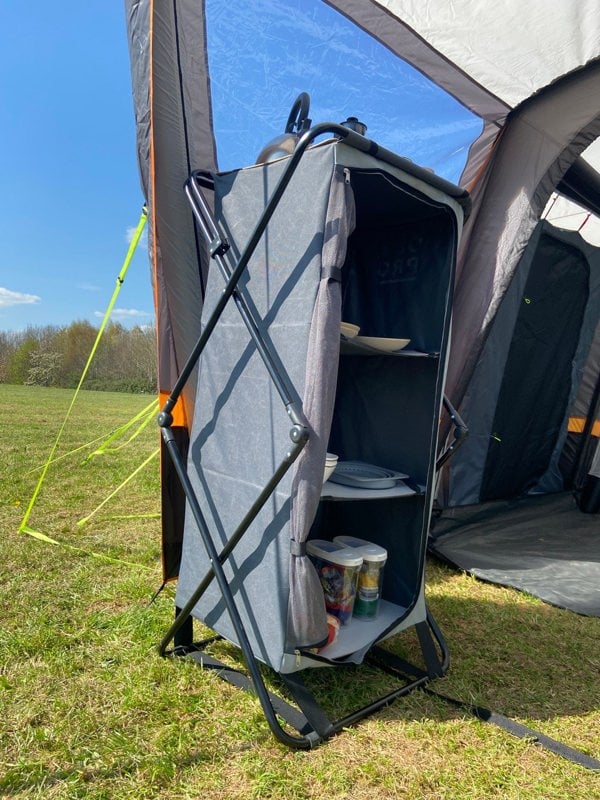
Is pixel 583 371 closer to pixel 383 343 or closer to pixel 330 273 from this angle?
pixel 383 343

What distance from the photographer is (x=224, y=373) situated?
170cm

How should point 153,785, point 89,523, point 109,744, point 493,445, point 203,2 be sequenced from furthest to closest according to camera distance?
point 493,445 → point 89,523 → point 203,2 → point 109,744 → point 153,785

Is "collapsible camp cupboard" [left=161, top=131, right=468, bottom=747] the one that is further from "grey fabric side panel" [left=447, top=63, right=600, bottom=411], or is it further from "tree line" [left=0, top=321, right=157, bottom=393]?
"tree line" [left=0, top=321, right=157, bottom=393]

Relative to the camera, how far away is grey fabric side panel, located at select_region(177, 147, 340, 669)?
1.49 metres

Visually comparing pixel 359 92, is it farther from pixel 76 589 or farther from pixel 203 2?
pixel 76 589

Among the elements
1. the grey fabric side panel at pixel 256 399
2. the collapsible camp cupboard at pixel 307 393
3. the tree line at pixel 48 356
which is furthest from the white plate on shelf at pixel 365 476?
the tree line at pixel 48 356

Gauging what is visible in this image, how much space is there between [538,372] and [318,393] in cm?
273

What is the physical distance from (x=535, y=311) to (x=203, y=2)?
2.51 m

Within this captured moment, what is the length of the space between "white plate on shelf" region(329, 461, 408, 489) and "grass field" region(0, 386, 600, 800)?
23.8 inches

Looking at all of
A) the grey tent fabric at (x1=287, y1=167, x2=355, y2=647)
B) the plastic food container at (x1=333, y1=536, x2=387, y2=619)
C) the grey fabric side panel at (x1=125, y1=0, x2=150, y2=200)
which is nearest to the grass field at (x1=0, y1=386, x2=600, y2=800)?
the plastic food container at (x1=333, y1=536, x2=387, y2=619)

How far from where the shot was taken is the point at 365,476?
1840 millimetres

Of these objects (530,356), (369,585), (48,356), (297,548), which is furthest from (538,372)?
(48,356)

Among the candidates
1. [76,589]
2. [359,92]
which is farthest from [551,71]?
[76,589]

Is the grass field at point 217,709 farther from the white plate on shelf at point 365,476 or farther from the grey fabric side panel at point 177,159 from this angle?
the grey fabric side panel at point 177,159
